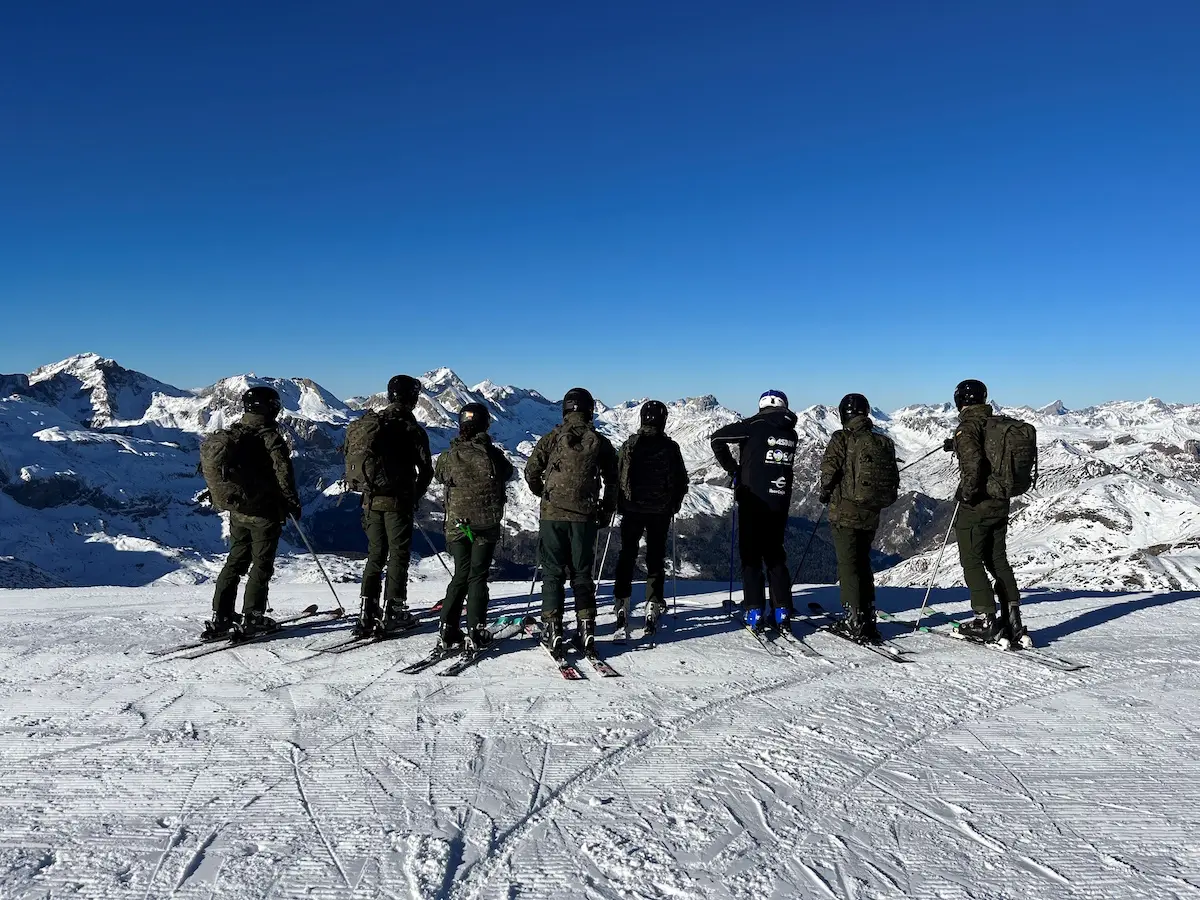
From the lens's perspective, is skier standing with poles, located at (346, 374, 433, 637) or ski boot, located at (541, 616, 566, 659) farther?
skier standing with poles, located at (346, 374, 433, 637)

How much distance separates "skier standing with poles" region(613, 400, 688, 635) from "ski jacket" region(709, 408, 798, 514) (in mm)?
809

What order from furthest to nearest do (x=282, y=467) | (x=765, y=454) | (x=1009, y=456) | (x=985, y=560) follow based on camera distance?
1. (x=765, y=454)
2. (x=985, y=560)
3. (x=282, y=467)
4. (x=1009, y=456)

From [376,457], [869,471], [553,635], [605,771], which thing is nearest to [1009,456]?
[869,471]

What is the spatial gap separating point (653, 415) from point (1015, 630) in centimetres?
564

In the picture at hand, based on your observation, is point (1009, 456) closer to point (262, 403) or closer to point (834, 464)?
point (834, 464)

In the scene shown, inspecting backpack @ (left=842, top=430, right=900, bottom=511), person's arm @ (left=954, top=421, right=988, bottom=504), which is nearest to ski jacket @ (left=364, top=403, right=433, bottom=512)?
backpack @ (left=842, top=430, right=900, bottom=511)

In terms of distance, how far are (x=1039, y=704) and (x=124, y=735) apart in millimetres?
8828

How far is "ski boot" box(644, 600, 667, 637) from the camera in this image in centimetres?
964

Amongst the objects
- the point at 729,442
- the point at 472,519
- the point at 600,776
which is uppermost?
the point at 729,442

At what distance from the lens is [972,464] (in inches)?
359

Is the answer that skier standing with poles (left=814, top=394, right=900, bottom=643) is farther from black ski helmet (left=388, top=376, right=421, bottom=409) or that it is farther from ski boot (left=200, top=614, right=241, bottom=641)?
ski boot (left=200, top=614, right=241, bottom=641)

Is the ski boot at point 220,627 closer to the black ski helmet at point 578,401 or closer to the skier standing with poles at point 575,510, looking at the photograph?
the skier standing with poles at point 575,510

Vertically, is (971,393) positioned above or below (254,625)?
above

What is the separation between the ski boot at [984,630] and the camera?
9.20 metres
